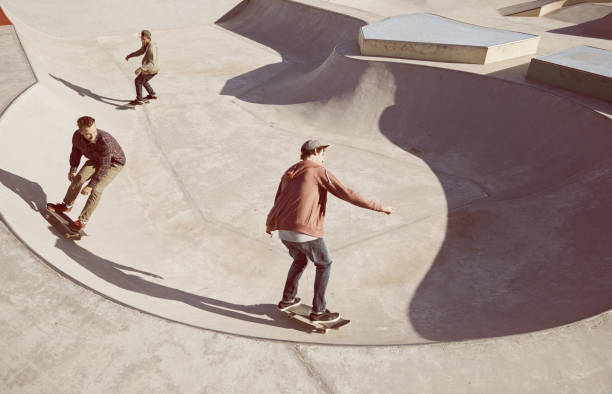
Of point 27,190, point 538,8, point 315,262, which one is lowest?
point 27,190

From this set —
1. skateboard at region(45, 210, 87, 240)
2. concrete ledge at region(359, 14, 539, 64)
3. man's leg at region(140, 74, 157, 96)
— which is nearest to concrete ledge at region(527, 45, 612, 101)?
concrete ledge at region(359, 14, 539, 64)

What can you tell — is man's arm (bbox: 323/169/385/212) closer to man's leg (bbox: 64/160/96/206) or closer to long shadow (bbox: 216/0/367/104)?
man's leg (bbox: 64/160/96/206)

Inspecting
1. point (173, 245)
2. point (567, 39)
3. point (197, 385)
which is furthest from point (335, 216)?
point (567, 39)

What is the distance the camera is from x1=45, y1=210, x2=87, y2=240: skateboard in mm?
5480

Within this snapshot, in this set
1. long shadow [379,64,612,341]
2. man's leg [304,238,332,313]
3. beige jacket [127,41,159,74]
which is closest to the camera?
man's leg [304,238,332,313]

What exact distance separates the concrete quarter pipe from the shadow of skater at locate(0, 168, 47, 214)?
0.03 meters

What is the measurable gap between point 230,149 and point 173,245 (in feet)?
11.3

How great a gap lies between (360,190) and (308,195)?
14.7ft

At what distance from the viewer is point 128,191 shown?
782cm

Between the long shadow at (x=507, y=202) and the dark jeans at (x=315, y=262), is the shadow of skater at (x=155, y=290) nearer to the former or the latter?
the dark jeans at (x=315, y=262)

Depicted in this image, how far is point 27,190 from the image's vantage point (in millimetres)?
5957

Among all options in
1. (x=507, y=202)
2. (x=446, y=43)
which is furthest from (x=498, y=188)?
(x=446, y=43)

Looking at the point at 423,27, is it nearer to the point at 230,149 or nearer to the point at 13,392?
the point at 230,149

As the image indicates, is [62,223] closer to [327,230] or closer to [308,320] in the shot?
[308,320]
